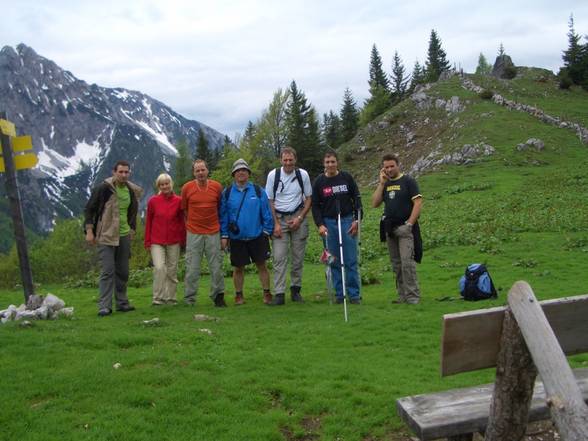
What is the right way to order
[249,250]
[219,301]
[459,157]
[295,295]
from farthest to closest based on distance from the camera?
[459,157] → [295,295] → [219,301] → [249,250]

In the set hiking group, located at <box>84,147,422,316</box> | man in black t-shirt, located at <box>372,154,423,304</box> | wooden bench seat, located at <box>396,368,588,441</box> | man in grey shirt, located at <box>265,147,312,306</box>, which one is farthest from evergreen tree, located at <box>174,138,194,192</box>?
wooden bench seat, located at <box>396,368,588,441</box>

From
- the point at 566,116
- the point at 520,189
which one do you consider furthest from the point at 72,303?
the point at 566,116

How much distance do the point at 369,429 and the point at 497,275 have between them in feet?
34.4

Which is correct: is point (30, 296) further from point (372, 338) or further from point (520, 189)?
point (520, 189)

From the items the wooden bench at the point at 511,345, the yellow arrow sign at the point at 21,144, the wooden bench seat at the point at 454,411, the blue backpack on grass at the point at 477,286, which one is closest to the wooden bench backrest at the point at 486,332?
the wooden bench at the point at 511,345

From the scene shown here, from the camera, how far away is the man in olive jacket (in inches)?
440

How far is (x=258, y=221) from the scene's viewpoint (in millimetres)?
11727

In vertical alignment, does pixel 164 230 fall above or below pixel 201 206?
below

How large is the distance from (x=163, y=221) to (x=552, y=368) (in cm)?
1001

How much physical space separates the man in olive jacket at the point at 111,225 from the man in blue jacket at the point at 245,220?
197 centimetres

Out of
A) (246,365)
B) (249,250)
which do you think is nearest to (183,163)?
(249,250)

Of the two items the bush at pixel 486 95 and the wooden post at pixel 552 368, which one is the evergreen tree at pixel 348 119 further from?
the wooden post at pixel 552 368

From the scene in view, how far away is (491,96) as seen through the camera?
196ft

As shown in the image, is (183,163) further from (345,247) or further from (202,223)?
(345,247)
